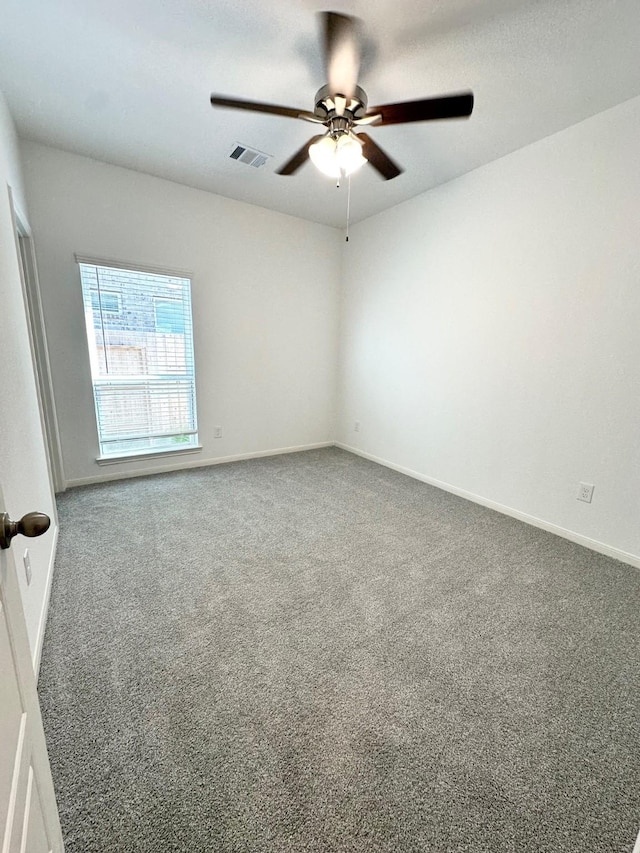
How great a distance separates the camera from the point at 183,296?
3.40m

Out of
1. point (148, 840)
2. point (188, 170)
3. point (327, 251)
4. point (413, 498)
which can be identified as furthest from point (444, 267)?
point (148, 840)

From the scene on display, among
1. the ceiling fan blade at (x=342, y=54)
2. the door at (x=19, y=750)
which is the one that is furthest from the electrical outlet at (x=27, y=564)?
the ceiling fan blade at (x=342, y=54)

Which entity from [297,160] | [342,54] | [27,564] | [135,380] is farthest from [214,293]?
[27,564]

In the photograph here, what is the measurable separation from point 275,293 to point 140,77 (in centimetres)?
209

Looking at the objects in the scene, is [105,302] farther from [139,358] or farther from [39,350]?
[39,350]

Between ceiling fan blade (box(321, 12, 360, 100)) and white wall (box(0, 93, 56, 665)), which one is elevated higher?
ceiling fan blade (box(321, 12, 360, 100))

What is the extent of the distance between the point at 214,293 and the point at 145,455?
176 cm

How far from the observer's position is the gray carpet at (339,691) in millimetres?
988

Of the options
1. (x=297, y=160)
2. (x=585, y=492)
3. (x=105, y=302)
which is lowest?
(x=585, y=492)

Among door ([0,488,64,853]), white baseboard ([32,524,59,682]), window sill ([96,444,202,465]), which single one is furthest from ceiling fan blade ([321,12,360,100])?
window sill ([96,444,202,465])

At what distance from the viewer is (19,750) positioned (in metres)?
0.60

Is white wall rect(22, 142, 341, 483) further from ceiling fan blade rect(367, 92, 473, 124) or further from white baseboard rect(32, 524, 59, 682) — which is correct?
ceiling fan blade rect(367, 92, 473, 124)

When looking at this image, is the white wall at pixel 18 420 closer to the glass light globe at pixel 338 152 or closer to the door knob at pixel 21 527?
the door knob at pixel 21 527

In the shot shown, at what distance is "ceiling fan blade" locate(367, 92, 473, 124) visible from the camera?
1.53 metres
